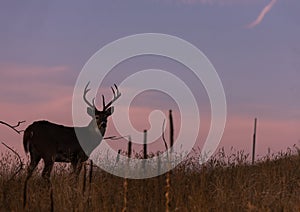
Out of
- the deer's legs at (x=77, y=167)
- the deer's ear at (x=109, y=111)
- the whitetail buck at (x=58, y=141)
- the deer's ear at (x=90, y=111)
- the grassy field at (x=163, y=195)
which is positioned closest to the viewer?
the grassy field at (x=163, y=195)

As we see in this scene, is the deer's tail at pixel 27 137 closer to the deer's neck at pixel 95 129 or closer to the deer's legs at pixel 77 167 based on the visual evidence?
the deer's legs at pixel 77 167

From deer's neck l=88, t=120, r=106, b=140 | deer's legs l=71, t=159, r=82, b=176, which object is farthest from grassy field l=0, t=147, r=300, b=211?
deer's neck l=88, t=120, r=106, b=140

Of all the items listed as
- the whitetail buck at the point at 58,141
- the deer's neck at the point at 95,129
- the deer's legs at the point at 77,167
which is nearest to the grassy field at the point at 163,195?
the deer's legs at the point at 77,167

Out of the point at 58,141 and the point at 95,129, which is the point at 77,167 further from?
the point at 95,129

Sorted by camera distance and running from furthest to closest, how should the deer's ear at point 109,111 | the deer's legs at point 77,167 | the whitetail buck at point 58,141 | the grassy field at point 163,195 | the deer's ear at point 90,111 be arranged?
the deer's ear at point 90,111 < the deer's ear at point 109,111 < the whitetail buck at point 58,141 < the deer's legs at point 77,167 < the grassy field at point 163,195

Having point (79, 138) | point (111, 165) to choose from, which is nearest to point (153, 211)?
point (111, 165)

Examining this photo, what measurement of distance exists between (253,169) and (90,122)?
6140 millimetres

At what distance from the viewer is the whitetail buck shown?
16.5 m

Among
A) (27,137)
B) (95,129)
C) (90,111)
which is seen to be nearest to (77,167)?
(27,137)

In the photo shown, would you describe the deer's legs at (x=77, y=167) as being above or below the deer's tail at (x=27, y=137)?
below

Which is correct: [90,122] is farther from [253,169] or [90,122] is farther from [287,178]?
[287,178]

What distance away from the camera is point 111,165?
14.1m

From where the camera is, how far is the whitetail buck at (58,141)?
16.5 m

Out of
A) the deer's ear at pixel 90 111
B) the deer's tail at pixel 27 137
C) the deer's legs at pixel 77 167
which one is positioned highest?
the deer's ear at pixel 90 111
